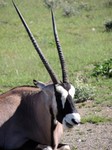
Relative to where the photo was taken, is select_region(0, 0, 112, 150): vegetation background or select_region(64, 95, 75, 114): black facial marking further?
select_region(0, 0, 112, 150): vegetation background

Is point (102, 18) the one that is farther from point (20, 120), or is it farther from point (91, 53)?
point (20, 120)

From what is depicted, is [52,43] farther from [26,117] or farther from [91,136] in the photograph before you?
[26,117]

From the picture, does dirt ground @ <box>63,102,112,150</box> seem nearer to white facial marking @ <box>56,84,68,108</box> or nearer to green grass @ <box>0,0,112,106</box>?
white facial marking @ <box>56,84,68,108</box>

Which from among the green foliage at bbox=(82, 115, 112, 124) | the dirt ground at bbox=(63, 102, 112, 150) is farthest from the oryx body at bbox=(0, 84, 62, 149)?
the green foliage at bbox=(82, 115, 112, 124)

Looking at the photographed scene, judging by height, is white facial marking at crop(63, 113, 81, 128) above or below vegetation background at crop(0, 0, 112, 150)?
above

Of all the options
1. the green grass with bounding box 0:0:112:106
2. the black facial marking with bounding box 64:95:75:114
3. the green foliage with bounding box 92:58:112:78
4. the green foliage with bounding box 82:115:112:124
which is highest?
the black facial marking with bounding box 64:95:75:114

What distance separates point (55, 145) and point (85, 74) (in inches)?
249

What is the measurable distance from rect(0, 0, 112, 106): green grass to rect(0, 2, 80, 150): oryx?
10.1 ft

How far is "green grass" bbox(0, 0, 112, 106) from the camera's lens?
13134mm

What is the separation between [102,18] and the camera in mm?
26719

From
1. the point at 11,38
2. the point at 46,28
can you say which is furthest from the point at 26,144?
the point at 46,28

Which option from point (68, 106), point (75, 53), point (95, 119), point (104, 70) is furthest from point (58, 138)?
point (75, 53)

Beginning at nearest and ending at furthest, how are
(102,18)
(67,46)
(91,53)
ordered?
(91,53), (67,46), (102,18)

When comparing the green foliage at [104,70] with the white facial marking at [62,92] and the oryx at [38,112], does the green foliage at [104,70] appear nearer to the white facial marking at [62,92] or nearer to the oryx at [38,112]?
the oryx at [38,112]
